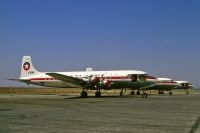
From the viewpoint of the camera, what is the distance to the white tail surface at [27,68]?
49906mm

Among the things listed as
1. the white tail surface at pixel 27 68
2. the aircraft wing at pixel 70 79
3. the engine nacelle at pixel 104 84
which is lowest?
the engine nacelle at pixel 104 84

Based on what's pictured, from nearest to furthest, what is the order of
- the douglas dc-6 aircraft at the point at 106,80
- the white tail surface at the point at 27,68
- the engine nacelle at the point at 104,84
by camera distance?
the engine nacelle at the point at 104,84
the douglas dc-6 aircraft at the point at 106,80
the white tail surface at the point at 27,68

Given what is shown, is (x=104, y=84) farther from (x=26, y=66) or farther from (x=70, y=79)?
(x=26, y=66)

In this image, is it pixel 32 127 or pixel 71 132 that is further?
pixel 32 127

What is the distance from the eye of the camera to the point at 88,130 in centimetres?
1118

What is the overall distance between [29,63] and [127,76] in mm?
17374

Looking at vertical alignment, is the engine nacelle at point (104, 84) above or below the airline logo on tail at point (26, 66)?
below

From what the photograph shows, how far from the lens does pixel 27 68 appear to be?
1991 inches

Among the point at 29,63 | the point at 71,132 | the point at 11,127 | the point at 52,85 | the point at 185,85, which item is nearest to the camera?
the point at 71,132

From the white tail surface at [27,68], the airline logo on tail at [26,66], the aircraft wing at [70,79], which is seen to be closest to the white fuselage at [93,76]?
the aircraft wing at [70,79]

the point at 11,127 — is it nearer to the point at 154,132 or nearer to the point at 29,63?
the point at 154,132

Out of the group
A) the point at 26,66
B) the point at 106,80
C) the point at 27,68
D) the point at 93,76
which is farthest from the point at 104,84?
the point at 26,66

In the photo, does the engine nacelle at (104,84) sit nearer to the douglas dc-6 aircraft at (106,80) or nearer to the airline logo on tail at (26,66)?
the douglas dc-6 aircraft at (106,80)

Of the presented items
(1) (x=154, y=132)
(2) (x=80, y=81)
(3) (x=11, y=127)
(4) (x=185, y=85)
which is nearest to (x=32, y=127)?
(3) (x=11, y=127)
